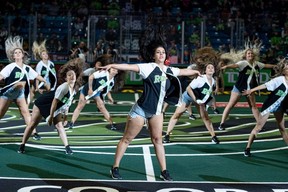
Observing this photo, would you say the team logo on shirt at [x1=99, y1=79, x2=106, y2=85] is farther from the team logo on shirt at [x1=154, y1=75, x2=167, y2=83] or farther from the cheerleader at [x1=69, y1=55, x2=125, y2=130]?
the team logo on shirt at [x1=154, y1=75, x2=167, y2=83]

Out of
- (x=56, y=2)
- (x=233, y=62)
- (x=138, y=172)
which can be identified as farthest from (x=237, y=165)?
(x=56, y=2)

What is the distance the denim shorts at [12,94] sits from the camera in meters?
12.8

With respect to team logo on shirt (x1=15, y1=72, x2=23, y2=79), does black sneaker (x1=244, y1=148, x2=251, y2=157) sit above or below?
below

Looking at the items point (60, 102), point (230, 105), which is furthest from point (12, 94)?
point (230, 105)

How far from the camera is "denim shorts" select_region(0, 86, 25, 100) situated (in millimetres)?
12844

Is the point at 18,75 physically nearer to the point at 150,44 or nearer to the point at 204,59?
the point at 204,59

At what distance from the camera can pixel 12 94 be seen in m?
12.9

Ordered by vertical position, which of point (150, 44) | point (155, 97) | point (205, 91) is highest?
point (150, 44)

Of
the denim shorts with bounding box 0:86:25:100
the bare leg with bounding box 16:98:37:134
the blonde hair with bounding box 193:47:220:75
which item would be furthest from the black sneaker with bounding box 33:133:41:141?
the blonde hair with bounding box 193:47:220:75

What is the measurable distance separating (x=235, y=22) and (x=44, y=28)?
768 cm

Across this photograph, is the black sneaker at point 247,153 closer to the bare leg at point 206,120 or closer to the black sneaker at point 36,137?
the bare leg at point 206,120

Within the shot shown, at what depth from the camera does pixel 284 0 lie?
105 ft

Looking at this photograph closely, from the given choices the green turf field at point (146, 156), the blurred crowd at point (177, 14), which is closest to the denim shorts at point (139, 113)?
the green turf field at point (146, 156)

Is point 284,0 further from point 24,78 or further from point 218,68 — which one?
point 24,78
